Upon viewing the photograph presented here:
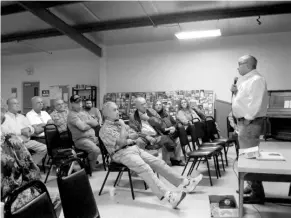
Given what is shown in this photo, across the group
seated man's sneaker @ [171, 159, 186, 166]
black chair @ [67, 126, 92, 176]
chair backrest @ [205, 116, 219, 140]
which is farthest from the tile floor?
chair backrest @ [205, 116, 219, 140]

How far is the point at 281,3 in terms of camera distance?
19.8 feet

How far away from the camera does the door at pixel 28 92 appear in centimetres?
1023

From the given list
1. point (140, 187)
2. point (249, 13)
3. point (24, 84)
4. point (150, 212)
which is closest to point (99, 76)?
point (24, 84)

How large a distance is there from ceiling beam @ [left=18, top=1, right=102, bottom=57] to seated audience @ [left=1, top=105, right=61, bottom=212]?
431 centimetres

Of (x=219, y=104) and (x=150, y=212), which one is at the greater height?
(x=219, y=104)

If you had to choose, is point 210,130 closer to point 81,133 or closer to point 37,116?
point 81,133

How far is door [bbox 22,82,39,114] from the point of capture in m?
10.2

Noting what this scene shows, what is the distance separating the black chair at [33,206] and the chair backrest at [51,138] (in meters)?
2.49

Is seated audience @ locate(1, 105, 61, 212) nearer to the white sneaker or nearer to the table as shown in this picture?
the white sneaker

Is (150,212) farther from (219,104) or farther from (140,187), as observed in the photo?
(219,104)

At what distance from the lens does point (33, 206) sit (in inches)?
48.1

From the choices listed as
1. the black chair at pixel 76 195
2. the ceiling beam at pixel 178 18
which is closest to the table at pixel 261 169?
the black chair at pixel 76 195

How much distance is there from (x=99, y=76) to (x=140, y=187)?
6.28m

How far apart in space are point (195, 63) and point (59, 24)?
3979 millimetres
